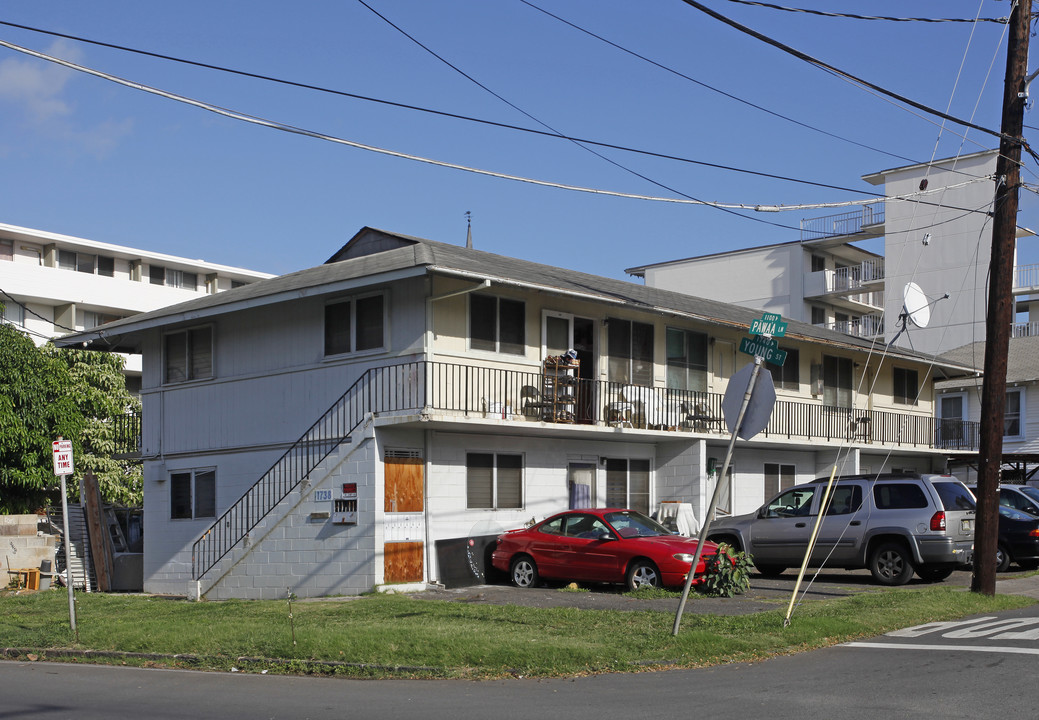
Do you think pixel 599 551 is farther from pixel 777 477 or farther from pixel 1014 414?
pixel 1014 414

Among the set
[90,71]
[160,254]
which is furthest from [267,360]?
[160,254]

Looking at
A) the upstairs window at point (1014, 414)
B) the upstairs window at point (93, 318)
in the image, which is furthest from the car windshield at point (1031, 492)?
the upstairs window at point (93, 318)

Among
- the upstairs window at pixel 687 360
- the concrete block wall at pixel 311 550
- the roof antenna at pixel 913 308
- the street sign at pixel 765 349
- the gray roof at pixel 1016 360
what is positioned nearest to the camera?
the street sign at pixel 765 349

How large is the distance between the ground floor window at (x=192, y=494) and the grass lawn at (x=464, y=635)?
6.26 metres

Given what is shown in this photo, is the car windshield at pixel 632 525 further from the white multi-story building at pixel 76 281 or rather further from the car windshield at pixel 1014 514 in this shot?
the white multi-story building at pixel 76 281

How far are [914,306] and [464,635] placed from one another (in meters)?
13.4

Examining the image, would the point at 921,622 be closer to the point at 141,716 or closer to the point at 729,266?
the point at 141,716

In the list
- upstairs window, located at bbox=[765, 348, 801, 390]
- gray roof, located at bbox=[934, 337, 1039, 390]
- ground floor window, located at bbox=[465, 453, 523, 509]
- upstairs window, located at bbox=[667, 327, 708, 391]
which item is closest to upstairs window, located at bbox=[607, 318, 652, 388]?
upstairs window, located at bbox=[667, 327, 708, 391]

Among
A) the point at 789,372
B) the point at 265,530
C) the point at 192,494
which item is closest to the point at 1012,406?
the point at 789,372

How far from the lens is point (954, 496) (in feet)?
60.4

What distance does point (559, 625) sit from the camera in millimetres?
13250

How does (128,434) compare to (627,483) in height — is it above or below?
above

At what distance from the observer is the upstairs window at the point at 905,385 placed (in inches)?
1266

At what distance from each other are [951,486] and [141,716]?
14.3 meters
